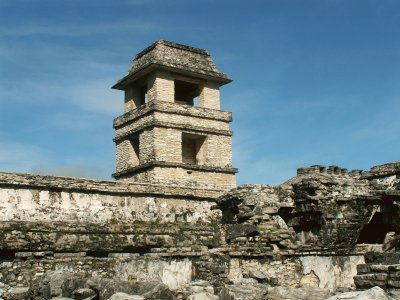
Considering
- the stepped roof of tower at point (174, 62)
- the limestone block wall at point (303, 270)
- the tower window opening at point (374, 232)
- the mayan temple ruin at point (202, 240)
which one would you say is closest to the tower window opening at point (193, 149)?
the stepped roof of tower at point (174, 62)

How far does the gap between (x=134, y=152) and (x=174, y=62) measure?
5034 millimetres

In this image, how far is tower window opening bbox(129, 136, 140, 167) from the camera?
2800 centimetres

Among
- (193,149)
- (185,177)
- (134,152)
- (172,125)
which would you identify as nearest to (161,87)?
(172,125)

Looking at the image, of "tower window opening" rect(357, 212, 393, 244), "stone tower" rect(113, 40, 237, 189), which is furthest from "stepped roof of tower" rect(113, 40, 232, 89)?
"tower window opening" rect(357, 212, 393, 244)

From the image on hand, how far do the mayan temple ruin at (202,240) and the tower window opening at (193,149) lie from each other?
527cm

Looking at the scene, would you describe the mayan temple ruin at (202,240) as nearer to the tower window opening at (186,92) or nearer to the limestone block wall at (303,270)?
the limestone block wall at (303,270)

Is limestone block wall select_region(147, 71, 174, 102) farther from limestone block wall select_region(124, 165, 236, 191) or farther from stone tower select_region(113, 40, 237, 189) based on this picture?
limestone block wall select_region(124, 165, 236, 191)

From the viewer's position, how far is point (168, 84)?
27344 millimetres

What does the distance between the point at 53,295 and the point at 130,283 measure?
4.91ft

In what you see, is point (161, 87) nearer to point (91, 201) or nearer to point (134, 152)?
point (134, 152)

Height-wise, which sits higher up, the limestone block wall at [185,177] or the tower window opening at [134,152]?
the tower window opening at [134,152]

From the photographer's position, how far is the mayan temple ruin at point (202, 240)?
8.36 metres

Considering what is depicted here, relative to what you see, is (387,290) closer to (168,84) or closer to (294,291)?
(294,291)

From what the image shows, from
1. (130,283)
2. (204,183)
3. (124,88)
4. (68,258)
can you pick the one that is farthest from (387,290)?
(124,88)
